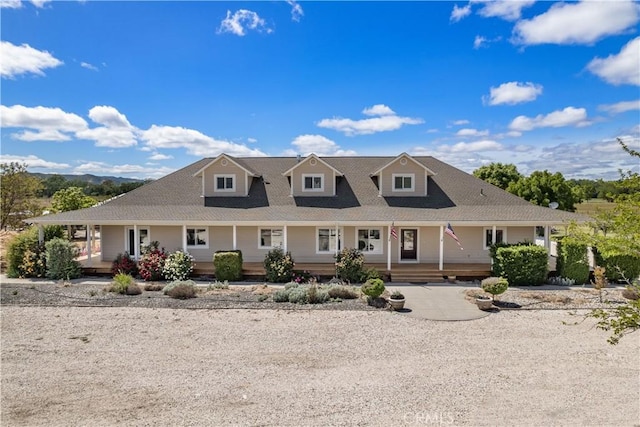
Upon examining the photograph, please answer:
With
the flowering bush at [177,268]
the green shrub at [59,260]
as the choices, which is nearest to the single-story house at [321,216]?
the green shrub at [59,260]

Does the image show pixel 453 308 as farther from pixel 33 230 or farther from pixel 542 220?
pixel 33 230

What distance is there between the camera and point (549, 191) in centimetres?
3759

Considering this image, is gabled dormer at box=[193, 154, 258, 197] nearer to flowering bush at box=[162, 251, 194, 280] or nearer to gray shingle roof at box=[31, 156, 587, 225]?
gray shingle roof at box=[31, 156, 587, 225]

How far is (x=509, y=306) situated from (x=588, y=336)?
3.27 m

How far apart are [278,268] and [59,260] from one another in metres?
11.1

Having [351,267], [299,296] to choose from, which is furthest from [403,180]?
[299,296]

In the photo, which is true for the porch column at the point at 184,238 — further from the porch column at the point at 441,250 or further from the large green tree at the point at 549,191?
the large green tree at the point at 549,191

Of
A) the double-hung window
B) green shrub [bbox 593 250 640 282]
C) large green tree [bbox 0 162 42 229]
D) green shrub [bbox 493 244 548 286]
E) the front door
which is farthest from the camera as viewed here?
large green tree [bbox 0 162 42 229]

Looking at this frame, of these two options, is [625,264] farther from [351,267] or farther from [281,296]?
[281,296]

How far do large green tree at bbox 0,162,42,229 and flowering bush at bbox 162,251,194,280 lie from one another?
2454 cm

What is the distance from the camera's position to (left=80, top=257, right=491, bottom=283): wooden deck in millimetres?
18641

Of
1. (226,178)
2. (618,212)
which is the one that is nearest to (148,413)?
(618,212)

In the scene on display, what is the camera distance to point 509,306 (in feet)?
47.0

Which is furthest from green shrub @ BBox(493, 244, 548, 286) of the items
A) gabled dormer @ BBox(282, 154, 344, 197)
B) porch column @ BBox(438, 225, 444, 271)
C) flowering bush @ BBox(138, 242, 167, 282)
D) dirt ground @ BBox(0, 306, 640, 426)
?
flowering bush @ BBox(138, 242, 167, 282)
